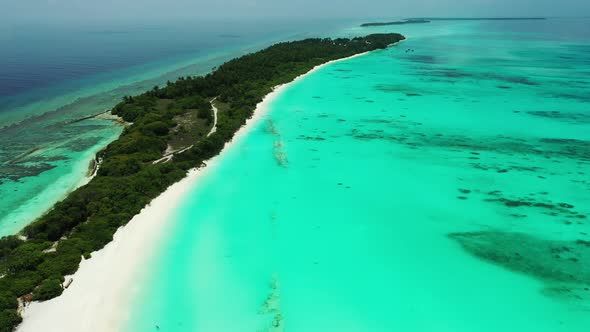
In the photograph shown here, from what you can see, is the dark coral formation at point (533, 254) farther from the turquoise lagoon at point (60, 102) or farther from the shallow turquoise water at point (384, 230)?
the turquoise lagoon at point (60, 102)

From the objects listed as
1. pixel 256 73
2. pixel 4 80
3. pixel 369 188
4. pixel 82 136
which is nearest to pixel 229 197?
pixel 369 188

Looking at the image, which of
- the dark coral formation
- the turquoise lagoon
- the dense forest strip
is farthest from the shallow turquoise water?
the turquoise lagoon

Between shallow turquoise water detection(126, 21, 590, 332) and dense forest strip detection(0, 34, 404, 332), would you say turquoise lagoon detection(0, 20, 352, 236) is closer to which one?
dense forest strip detection(0, 34, 404, 332)

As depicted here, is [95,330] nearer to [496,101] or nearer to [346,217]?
[346,217]

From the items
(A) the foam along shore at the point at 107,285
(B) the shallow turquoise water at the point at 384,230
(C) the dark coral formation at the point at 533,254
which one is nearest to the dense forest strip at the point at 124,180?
(A) the foam along shore at the point at 107,285

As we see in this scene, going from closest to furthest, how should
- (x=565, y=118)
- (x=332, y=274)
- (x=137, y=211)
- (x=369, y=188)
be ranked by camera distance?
1. (x=332, y=274)
2. (x=137, y=211)
3. (x=369, y=188)
4. (x=565, y=118)

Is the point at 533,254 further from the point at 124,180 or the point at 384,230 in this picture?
the point at 124,180
